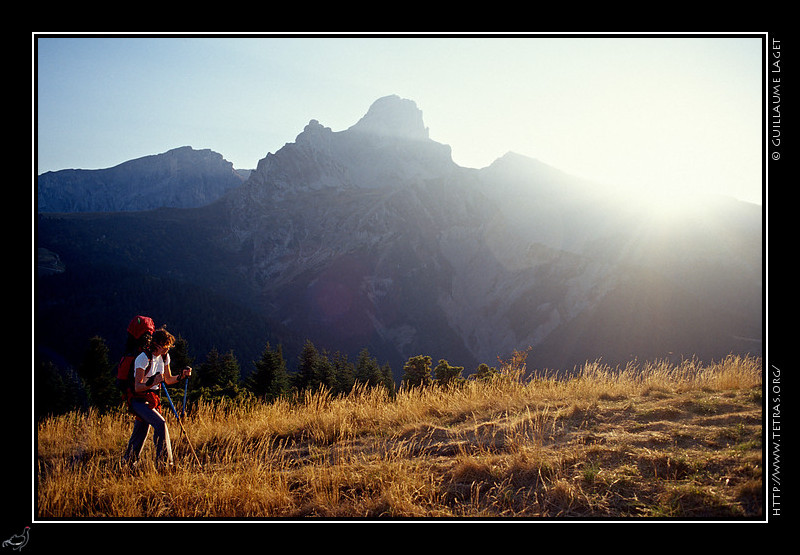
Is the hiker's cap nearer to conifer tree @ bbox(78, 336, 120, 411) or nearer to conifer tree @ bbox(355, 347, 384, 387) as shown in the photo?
conifer tree @ bbox(355, 347, 384, 387)

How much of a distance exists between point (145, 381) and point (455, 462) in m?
4.38

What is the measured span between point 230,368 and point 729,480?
42996 mm

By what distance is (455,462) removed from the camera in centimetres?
550

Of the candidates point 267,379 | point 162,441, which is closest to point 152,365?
point 162,441

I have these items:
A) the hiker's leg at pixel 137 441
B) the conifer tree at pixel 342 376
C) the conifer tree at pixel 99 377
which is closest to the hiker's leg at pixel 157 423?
the hiker's leg at pixel 137 441

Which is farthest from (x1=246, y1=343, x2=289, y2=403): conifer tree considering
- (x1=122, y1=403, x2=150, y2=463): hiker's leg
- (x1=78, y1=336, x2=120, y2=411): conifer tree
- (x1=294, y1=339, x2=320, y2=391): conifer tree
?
(x1=122, y1=403, x2=150, y2=463): hiker's leg

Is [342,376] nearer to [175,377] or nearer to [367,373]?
[367,373]

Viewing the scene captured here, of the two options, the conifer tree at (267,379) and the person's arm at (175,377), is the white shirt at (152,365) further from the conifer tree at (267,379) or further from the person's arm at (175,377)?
the conifer tree at (267,379)

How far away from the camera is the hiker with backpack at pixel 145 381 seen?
5.85 metres
